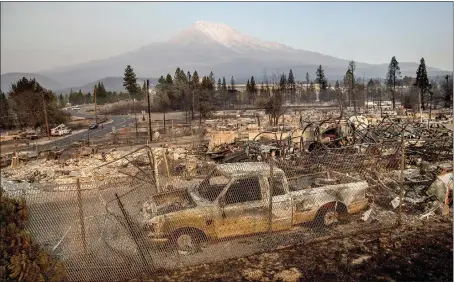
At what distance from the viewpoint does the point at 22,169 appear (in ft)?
59.4

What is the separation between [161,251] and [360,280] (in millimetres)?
3372

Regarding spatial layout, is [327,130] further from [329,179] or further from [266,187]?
[266,187]

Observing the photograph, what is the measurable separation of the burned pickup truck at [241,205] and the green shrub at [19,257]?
1.65 m

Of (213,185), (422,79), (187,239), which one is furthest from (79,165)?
(422,79)

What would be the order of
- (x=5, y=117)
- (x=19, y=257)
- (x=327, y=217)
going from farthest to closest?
(x=5, y=117) < (x=327, y=217) < (x=19, y=257)

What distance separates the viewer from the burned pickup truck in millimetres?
6242

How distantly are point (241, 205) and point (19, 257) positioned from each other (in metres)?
3.58

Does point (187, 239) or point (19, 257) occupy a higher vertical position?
point (19, 257)

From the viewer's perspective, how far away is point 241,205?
21.1 feet

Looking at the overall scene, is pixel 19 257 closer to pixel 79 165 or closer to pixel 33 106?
pixel 79 165

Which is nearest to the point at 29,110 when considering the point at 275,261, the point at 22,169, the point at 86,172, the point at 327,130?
the point at 22,169

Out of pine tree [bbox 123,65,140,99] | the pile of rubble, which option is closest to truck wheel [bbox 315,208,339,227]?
the pile of rubble

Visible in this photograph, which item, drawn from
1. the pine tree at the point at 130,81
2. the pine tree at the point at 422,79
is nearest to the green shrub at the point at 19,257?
the pine tree at the point at 422,79

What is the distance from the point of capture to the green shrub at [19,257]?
494 cm
